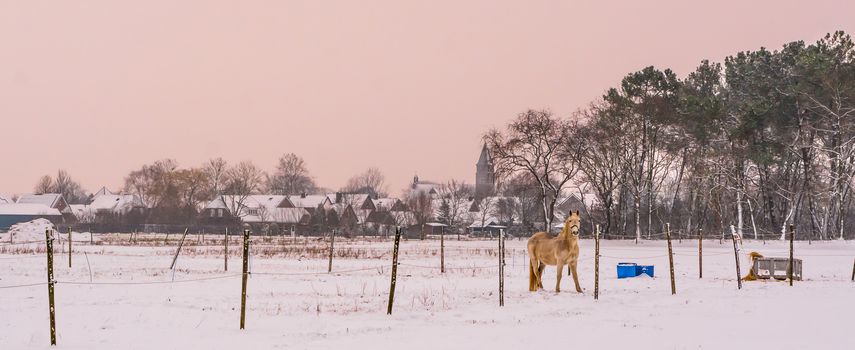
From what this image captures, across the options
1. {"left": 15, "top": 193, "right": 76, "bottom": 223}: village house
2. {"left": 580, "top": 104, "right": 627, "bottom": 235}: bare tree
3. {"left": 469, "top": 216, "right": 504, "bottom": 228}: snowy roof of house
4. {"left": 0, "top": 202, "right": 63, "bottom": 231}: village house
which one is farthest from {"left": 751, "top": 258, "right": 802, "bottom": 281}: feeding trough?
{"left": 15, "top": 193, "right": 76, "bottom": 223}: village house

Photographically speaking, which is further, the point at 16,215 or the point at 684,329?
the point at 16,215

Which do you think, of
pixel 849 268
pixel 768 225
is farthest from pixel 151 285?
pixel 768 225

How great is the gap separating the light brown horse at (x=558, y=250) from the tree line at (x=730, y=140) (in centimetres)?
3733

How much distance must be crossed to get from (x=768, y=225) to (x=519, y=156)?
72.5 ft

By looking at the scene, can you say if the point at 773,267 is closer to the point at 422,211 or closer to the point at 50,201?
the point at 422,211

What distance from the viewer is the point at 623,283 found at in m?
25.5

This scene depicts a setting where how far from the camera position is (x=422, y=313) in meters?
17.5

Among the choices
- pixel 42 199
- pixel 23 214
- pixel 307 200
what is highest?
pixel 307 200

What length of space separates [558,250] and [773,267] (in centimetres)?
863

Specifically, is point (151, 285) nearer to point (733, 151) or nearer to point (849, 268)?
point (849, 268)

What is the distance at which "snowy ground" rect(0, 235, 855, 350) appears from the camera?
13875mm

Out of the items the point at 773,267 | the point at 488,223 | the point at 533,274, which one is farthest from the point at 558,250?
the point at 488,223

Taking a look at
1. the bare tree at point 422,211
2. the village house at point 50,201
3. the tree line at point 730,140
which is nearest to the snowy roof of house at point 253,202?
the bare tree at point 422,211

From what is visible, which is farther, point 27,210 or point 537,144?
point 27,210
